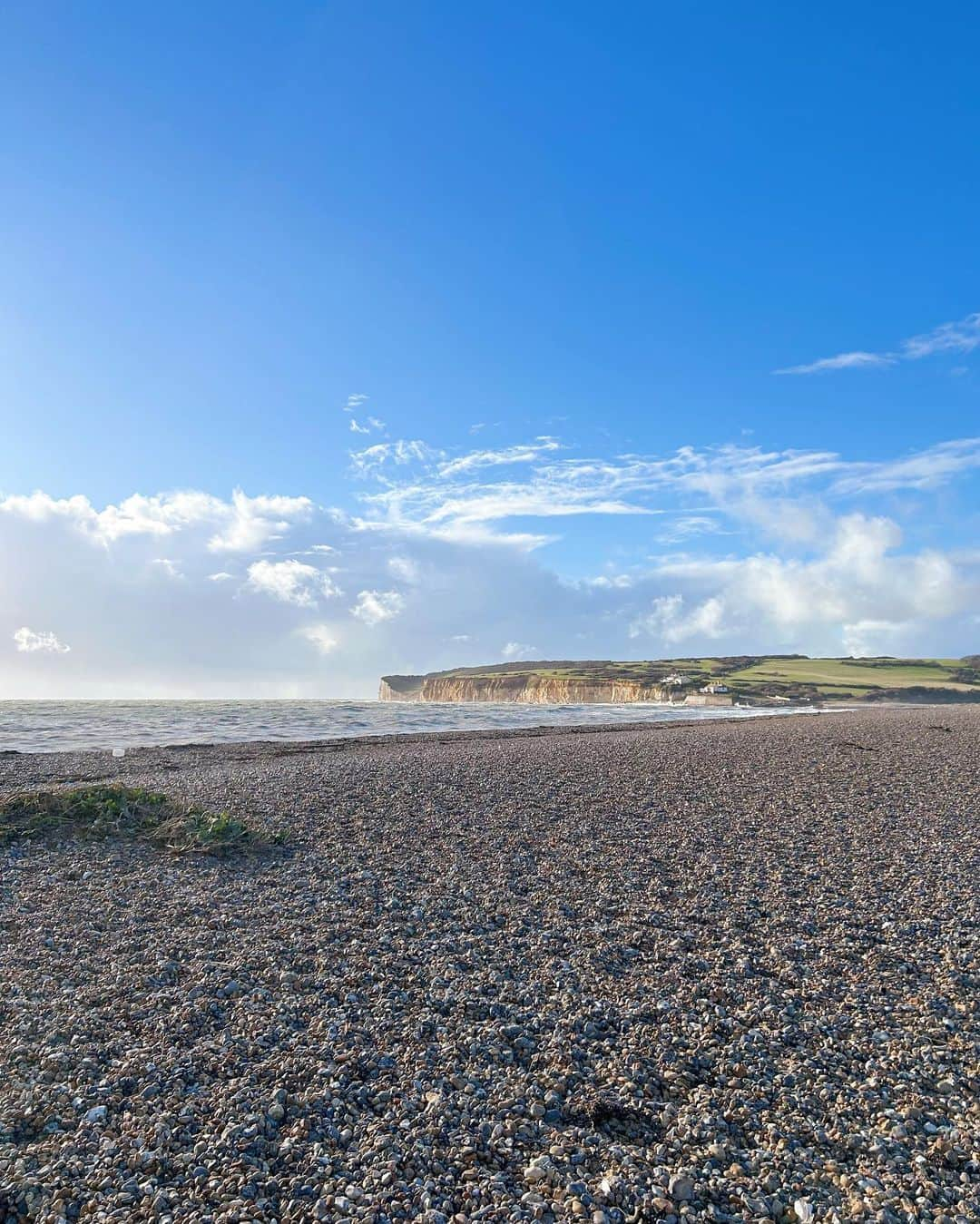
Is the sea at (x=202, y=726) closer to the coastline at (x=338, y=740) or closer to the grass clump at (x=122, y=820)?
the coastline at (x=338, y=740)

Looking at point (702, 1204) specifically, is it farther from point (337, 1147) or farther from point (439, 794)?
point (439, 794)

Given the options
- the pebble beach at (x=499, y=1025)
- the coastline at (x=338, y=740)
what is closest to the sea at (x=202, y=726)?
the coastline at (x=338, y=740)

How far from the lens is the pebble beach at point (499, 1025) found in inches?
161

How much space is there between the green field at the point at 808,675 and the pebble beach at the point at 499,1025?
7150 cm

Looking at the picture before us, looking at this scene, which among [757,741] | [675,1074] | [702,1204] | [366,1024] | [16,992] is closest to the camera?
[702,1204]

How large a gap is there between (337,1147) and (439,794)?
33.7 feet

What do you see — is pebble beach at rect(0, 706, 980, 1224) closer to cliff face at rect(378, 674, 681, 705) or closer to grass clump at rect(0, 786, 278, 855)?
grass clump at rect(0, 786, 278, 855)

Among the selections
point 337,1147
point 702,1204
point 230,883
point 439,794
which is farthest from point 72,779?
point 702,1204

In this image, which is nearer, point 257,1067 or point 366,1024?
point 257,1067

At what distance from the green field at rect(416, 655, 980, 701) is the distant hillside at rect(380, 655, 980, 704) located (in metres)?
0.09

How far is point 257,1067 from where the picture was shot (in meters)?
5.15

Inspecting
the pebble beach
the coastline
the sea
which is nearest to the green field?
the sea

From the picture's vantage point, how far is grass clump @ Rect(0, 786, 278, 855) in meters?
11.2

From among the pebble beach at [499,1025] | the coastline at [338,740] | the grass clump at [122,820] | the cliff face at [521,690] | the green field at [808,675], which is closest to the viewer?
the pebble beach at [499,1025]
